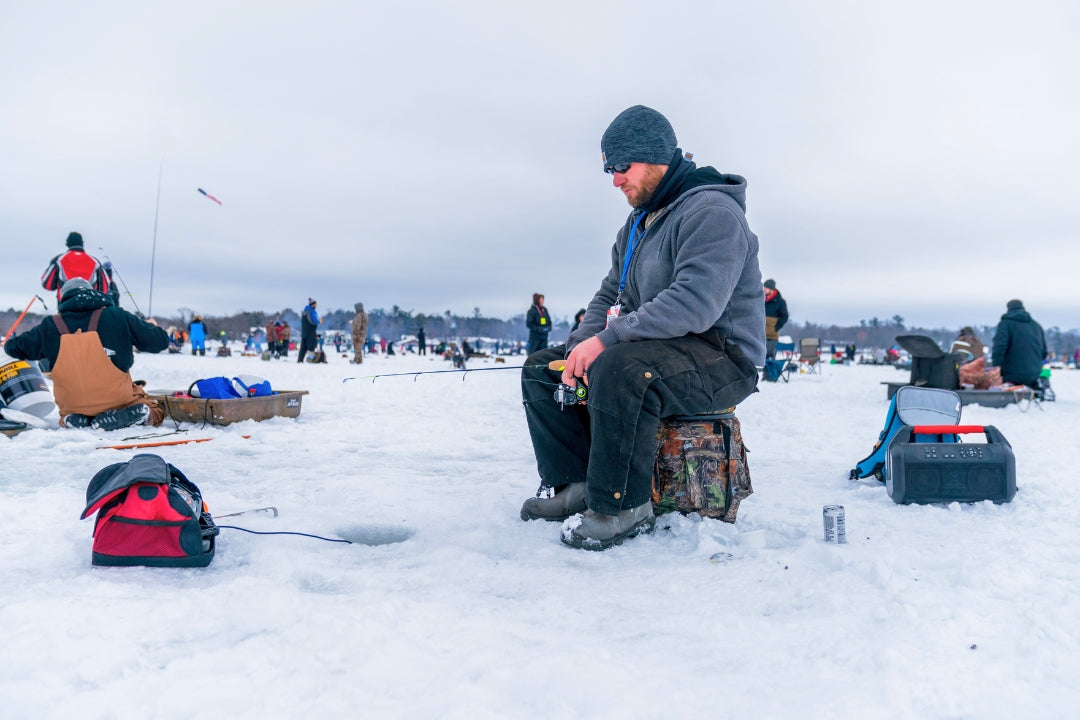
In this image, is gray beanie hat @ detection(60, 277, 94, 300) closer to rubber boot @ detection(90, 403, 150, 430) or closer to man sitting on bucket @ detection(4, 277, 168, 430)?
man sitting on bucket @ detection(4, 277, 168, 430)

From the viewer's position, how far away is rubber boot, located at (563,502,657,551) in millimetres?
2412

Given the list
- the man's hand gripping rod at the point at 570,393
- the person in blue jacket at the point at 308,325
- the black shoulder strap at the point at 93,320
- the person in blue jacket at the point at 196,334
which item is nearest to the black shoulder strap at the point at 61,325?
the black shoulder strap at the point at 93,320

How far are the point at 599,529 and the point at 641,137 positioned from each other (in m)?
1.57

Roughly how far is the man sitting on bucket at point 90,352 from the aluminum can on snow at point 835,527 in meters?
5.01

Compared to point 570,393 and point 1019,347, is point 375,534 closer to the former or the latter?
point 570,393

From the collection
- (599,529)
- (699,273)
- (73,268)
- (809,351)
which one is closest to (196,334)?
(73,268)

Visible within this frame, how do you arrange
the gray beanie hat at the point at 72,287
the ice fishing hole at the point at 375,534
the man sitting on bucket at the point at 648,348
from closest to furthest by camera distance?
the man sitting on bucket at the point at 648,348 → the ice fishing hole at the point at 375,534 → the gray beanie hat at the point at 72,287

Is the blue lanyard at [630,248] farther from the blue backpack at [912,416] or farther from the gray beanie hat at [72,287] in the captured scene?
the gray beanie hat at [72,287]

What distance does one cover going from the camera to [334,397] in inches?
315

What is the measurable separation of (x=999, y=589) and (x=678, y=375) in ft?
3.84

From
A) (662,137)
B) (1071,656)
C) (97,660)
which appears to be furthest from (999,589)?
(97,660)

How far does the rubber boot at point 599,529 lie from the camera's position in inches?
95.0

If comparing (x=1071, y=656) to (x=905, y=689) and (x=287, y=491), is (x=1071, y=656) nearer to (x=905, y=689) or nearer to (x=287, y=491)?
(x=905, y=689)

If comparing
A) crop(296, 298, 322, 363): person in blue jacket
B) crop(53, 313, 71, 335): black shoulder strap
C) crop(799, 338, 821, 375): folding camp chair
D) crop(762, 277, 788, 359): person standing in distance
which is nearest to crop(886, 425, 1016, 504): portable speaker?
crop(53, 313, 71, 335): black shoulder strap
